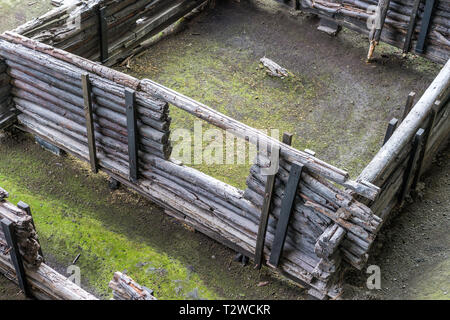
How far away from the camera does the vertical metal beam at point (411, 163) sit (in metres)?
8.19

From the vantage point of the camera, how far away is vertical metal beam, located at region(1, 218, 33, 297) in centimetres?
696

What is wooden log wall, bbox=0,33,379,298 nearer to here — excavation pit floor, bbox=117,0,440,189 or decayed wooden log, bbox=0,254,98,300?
excavation pit floor, bbox=117,0,440,189

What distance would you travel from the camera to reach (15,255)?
732 cm

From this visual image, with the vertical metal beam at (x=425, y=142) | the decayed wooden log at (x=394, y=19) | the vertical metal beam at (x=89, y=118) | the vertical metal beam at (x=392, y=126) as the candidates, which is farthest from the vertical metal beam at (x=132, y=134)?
the decayed wooden log at (x=394, y=19)

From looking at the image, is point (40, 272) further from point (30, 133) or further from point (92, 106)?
point (30, 133)

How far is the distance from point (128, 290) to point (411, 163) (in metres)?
4.43

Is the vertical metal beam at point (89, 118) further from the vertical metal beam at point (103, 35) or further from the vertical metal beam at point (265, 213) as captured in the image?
the vertical metal beam at point (265, 213)

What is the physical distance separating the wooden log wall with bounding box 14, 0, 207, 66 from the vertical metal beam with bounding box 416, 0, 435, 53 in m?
4.66

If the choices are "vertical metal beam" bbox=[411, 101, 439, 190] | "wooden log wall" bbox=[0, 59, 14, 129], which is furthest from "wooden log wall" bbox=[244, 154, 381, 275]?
"wooden log wall" bbox=[0, 59, 14, 129]

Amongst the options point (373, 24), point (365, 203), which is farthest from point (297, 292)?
point (373, 24)

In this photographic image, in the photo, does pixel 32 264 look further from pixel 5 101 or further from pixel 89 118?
pixel 5 101

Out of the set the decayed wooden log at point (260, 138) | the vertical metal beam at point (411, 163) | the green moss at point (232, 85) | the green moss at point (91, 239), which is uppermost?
the decayed wooden log at point (260, 138)

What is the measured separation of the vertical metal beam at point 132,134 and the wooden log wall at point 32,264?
1.90 meters

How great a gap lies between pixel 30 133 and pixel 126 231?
8.85 ft
